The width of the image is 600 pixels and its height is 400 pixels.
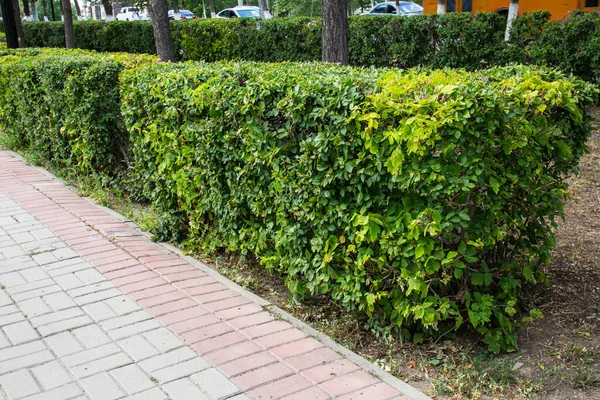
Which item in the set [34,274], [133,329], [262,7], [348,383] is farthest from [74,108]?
[262,7]

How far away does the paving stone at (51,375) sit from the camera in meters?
3.46

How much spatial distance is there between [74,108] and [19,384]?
14.8ft

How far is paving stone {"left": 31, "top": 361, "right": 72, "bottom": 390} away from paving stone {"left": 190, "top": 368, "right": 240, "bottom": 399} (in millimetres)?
727

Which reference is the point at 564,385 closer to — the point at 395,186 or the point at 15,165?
the point at 395,186

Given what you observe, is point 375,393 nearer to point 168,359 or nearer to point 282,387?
point 282,387

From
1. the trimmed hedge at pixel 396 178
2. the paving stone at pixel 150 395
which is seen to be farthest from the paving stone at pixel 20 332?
the trimmed hedge at pixel 396 178

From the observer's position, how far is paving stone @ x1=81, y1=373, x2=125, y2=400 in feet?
10.9

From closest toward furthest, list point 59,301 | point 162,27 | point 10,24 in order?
point 59,301
point 162,27
point 10,24

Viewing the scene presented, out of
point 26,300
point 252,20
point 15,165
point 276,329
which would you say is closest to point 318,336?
point 276,329

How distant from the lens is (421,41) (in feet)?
43.6

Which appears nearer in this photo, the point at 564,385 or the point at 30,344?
the point at 564,385

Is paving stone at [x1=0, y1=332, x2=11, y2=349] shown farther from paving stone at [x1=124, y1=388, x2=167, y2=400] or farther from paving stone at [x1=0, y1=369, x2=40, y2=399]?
paving stone at [x1=124, y1=388, x2=167, y2=400]

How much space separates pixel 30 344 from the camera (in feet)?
12.8

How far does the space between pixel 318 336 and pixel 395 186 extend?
1087mm
